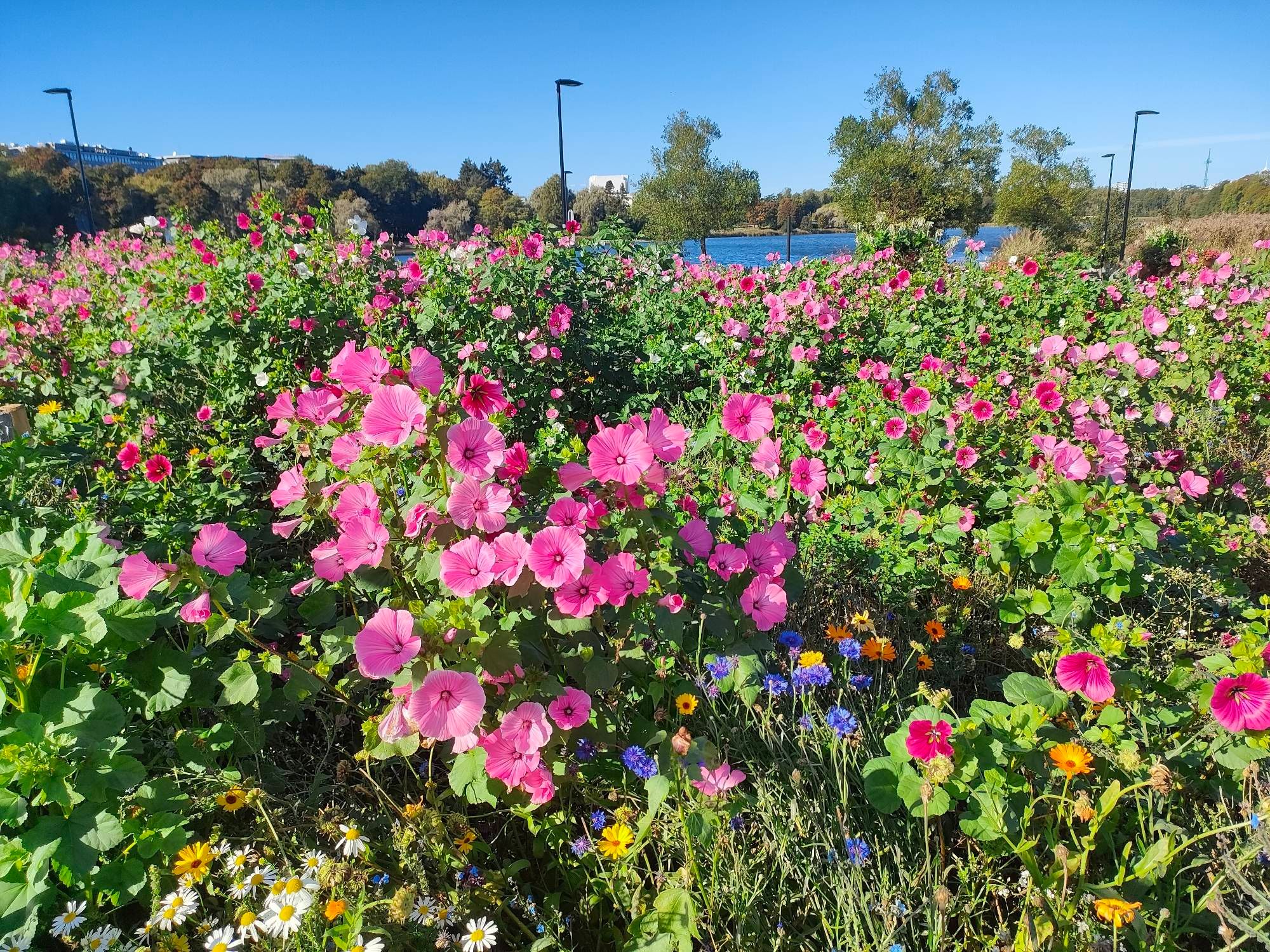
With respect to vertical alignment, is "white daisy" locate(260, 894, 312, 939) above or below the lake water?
below

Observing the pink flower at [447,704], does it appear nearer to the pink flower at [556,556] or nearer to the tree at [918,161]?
the pink flower at [556,556]

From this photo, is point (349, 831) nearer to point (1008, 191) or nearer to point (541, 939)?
point (541, 939)

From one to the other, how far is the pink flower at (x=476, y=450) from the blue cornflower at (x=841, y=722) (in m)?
0.79

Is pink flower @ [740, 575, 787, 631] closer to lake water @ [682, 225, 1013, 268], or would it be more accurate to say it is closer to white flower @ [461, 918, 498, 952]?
white flower @ [461, 918, 498, 952]

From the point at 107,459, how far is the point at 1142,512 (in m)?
3.52

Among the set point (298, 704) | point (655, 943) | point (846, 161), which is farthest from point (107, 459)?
point (846, 161)

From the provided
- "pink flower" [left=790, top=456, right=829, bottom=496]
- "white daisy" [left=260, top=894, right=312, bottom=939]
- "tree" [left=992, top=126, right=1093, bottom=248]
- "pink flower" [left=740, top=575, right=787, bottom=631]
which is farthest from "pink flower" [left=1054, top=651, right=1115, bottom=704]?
"tree" [left=992, top=126, right=1093, bottom=248]

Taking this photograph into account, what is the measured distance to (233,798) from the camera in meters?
1.27

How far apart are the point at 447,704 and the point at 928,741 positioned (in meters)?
0.81

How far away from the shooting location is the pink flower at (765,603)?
1333 millimetres

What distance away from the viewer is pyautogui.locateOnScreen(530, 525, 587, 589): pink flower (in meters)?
1.14

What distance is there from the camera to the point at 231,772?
4.39 ft

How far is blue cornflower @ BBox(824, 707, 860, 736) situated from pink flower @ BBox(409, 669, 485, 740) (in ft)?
2.17

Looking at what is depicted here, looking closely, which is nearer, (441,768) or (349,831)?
(349,831)
